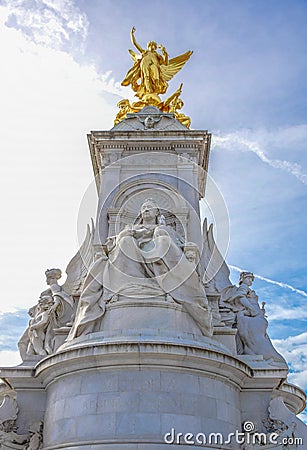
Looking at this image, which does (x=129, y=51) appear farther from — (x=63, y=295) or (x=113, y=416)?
(x=113, y=416)

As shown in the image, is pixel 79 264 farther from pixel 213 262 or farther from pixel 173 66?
pixel 173 66

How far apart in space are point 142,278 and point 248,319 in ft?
12.4

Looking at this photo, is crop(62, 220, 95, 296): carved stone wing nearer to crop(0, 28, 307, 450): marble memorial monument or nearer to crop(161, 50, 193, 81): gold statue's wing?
crop(0, 28, 307, 450): marble memorial monument

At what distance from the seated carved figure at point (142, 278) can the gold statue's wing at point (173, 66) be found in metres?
8.81

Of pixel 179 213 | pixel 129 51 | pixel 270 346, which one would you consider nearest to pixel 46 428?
pixel 270 346

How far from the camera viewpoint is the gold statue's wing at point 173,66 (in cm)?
2003

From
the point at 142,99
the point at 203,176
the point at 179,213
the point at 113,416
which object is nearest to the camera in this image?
the point at 113,416

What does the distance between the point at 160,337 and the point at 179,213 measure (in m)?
5.69

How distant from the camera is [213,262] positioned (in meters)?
16.2

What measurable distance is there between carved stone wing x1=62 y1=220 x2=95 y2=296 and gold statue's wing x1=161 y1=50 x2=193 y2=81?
711 centimetres

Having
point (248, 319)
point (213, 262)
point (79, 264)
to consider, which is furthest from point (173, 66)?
point (248, 319)

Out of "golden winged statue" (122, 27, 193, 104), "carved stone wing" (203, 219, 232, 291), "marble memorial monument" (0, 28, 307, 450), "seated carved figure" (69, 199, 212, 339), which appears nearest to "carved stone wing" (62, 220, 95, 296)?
"marble memorial monument" (0, 28, 307, 450)

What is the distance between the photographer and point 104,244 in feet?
50.7

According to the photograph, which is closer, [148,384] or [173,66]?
[148,384]
